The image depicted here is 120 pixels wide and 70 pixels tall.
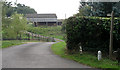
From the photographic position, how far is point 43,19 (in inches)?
2240

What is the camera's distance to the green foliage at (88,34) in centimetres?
1285

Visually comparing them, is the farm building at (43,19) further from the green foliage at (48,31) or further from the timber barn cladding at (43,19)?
the green foliage at (48,31)

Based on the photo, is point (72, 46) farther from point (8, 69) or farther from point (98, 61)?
point (8, 69)

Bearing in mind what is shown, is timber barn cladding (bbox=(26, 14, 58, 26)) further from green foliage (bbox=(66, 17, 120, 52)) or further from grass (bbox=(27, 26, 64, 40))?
green foliage (bbox=(66, 17, 120, 52))

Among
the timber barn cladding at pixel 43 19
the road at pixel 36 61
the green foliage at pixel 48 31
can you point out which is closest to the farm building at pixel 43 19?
the timber barn cladding at pixel 43 19

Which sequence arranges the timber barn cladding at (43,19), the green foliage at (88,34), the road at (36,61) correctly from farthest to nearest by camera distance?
the timber barn cladding at (43,19) → the green foliage at (88,34) → the road at (36,61)

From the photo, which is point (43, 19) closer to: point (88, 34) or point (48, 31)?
point (48, 31)

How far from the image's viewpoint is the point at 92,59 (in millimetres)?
10477

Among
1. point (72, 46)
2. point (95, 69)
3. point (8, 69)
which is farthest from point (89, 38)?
point (8, 69)

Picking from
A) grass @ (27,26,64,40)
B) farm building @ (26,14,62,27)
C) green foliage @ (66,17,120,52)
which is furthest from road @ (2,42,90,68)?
farm building @ (26,14,62,27)

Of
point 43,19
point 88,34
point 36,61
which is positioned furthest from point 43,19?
point 36,61

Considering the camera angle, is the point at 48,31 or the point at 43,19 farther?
the point at 43,19

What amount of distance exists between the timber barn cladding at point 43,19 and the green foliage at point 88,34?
41893 millimetres

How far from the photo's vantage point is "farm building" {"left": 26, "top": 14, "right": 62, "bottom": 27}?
5550 cm
